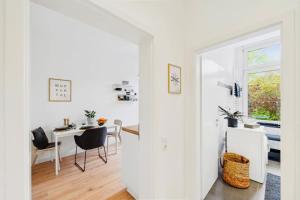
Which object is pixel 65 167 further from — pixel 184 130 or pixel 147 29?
pixel 147 29

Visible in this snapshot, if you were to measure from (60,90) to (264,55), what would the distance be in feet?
16.4

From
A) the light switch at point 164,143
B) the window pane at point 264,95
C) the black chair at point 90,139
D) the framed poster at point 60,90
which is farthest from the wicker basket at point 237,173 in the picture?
the framed poster at point 60,90

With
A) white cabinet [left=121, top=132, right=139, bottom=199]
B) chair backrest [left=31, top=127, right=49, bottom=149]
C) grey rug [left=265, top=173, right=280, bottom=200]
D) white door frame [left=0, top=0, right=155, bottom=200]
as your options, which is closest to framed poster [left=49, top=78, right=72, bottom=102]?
chair backrest [left=31, top=127, right=49, bottom=149]

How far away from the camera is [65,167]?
2.71 meters

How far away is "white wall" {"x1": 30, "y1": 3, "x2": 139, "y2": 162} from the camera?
2795mm

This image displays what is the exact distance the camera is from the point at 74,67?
11.1 ft

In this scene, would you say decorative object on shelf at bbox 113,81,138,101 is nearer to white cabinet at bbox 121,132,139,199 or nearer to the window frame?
white cabinet at bbox 121,132,139,199

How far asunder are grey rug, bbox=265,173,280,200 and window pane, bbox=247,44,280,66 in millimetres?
2487

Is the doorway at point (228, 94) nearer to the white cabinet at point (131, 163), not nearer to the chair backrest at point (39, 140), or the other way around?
the white cabinet at point (131, 163)

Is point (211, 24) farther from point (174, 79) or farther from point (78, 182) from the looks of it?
point (78, 182)

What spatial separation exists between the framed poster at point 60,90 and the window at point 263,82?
4.53 metres

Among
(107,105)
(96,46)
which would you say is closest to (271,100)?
(107,105)

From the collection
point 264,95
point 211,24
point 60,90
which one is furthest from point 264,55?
point 60,90

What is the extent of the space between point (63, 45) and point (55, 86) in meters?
1.00
